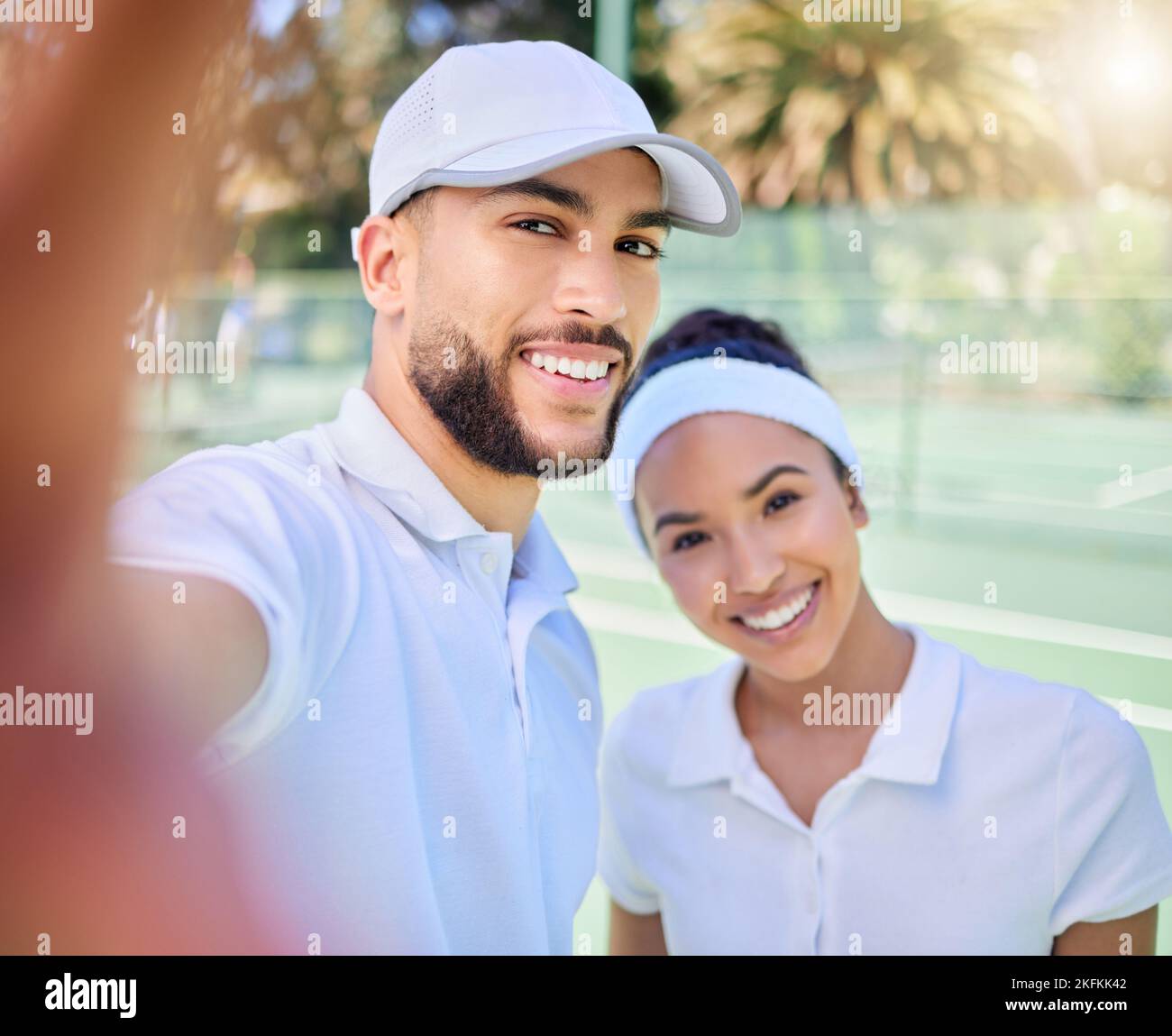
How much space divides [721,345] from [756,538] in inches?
15.8

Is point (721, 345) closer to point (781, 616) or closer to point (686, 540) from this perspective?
point (686, 540)

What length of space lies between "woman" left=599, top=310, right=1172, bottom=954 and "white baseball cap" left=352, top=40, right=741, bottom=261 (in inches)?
19.4

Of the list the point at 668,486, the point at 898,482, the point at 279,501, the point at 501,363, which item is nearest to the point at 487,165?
the point at 501,363

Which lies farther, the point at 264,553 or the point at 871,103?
the point at 871,103

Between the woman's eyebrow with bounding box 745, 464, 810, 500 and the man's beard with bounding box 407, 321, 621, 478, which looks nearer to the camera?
the man's beard with bounding box 407, 321, 621, 478

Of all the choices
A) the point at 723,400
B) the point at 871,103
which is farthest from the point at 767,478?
the point at 871,103

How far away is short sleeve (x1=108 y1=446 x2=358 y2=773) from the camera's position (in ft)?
3.49

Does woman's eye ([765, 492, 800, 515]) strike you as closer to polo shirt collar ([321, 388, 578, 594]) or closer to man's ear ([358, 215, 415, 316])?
polo shirt collar ([321, 388, 578, 594])

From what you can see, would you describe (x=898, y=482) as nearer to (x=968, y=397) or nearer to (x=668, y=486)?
(x=968, y=397)

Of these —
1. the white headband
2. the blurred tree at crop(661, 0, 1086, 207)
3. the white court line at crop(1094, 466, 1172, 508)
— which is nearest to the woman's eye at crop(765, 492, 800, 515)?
the white headband

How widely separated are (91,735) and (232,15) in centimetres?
29

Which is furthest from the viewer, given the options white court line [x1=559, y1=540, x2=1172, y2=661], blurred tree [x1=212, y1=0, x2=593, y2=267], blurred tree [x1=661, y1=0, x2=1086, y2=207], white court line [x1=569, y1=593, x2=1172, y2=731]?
blurred tree [x1=212, y1=0, x2=593, y2=267]

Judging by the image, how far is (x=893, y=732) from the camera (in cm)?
211

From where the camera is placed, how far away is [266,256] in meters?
17.9
